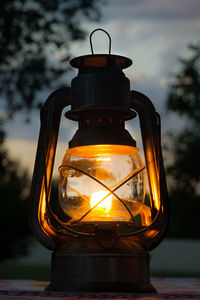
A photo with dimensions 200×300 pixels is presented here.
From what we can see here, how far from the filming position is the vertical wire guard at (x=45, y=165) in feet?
6.69

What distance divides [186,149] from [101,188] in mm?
23422

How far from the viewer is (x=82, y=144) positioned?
2.06 m

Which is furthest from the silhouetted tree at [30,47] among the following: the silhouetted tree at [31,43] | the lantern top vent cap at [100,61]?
the lantern top vent cap at [100,61]

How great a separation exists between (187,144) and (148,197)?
23.2m

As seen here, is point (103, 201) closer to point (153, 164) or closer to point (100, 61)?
point (153, 164)

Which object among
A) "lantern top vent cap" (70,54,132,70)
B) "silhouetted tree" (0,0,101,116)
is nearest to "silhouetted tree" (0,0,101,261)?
"silhouetted tree" (0,0,101,116)

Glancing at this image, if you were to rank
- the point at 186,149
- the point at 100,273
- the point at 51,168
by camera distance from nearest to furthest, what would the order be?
1. the point at 100,273
2. the point at 51,168
3. the point at 186,149

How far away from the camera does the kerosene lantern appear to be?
201cm

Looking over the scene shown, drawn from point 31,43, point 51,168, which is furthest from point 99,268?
point 31,43

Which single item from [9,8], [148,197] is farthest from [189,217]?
[148,197]

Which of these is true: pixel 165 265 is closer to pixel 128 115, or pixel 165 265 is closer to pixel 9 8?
pixel 9 8

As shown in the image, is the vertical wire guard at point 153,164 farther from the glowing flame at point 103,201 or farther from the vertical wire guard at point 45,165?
the vertical wire guard at point 45,165

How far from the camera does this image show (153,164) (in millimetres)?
2158

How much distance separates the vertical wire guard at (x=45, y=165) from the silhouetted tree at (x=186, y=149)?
876 inches
